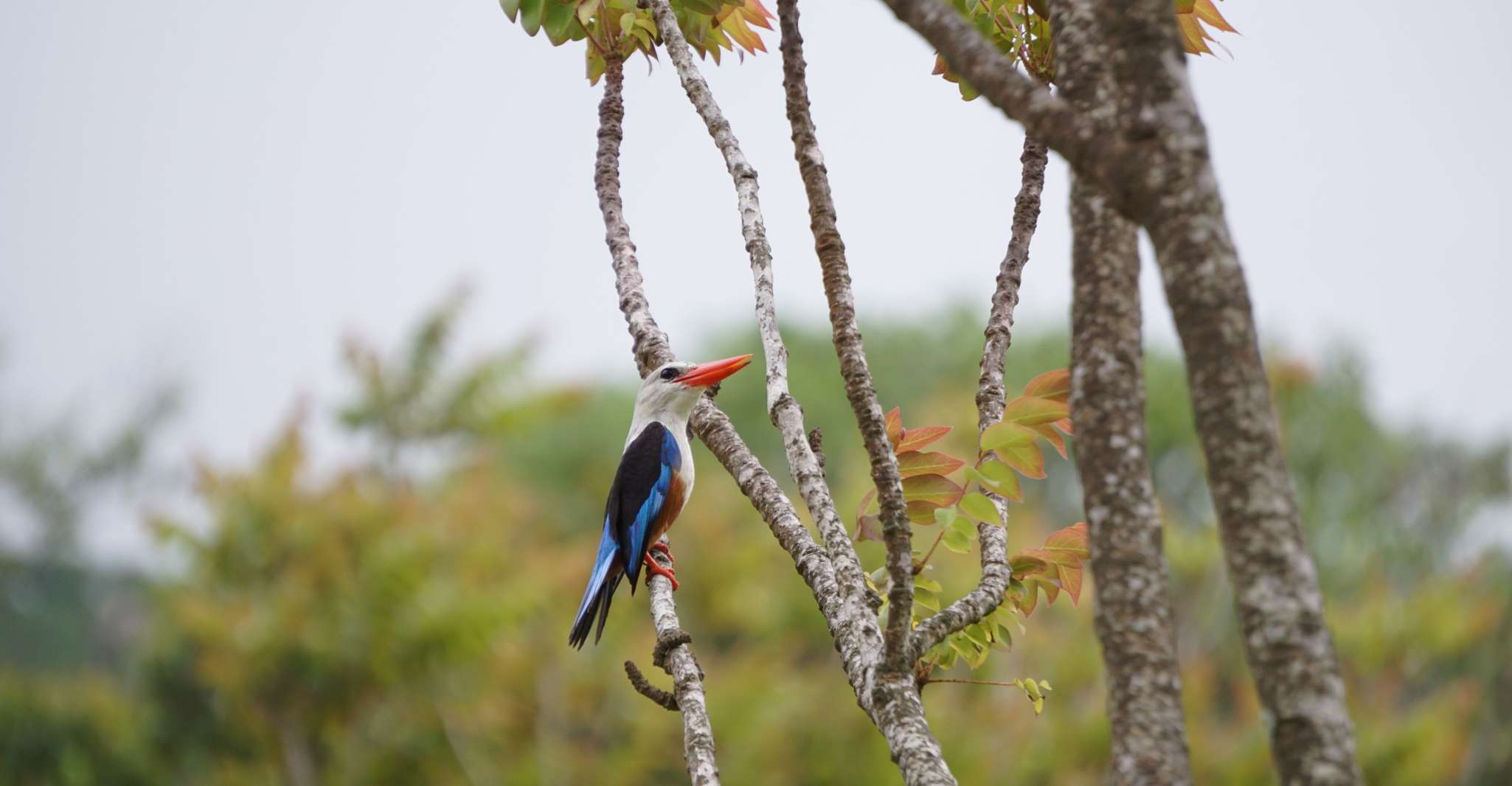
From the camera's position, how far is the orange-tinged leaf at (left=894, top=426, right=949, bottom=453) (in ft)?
7.81

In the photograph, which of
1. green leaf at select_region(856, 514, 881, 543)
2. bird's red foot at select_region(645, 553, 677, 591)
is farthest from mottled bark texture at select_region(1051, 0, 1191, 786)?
bird's red foot at select_region(645, 553, 677, 591)

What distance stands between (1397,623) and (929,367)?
2383 cm

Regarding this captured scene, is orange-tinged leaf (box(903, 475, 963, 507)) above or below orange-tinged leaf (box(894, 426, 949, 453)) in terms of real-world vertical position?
below

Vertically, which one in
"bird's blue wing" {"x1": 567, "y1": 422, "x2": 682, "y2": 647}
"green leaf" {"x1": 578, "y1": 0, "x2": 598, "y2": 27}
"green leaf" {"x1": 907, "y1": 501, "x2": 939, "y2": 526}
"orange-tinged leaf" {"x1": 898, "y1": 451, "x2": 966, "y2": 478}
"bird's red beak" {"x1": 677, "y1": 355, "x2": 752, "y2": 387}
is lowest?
"green leaf" {"x1": 907, "y1": 501, "x2": 939, "y2": 526}

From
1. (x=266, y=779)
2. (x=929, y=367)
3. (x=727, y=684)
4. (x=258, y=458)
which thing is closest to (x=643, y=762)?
(x=727, y=684)

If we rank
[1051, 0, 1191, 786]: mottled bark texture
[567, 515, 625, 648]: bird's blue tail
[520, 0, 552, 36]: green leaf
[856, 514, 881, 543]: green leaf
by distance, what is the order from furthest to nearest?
[567, 515, 625, 648]: bird's blue tail, [520, 0, 552, 36]: green leaf, [856, 514, 881, 543]: green leaf, [1051, 0, 1191, 786]: mottled bark texture

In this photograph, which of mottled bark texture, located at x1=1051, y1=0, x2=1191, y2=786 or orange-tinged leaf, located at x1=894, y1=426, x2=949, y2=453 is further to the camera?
orange-tinged leaf, located at x1=894, y1=426, x2=949, y2=453

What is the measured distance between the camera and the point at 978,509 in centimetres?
217

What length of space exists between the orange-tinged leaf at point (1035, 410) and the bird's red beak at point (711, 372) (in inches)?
89.0

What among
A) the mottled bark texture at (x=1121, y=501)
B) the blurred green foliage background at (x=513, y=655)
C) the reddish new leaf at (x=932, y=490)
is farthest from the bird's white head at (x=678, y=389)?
the blurred green foliage background at (x=513, y=655)

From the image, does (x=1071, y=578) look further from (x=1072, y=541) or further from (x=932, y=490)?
(x=932, y=490)

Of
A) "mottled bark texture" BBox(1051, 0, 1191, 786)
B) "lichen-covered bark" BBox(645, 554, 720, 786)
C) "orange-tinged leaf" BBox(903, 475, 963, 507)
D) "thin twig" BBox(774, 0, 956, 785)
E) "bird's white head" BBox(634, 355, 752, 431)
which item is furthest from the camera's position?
"bird's white head" BBox(634, 355, 752, 431)

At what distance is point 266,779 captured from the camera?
17.0 metres

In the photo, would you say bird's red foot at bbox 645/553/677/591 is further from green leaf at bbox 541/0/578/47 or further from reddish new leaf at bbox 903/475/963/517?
green leaf at bbox 541/0/578/47
